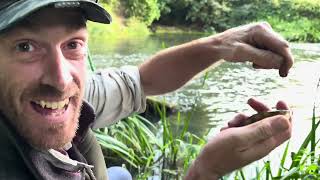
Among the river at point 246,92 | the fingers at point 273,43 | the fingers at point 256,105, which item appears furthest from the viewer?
the river at point 246,92

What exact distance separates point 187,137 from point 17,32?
6.39 feet

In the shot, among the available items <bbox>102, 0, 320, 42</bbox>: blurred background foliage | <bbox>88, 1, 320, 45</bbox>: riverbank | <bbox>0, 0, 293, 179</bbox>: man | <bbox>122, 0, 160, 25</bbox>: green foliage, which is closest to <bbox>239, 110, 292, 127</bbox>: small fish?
<bbox>0, 0, 293, 179</bbox>: man

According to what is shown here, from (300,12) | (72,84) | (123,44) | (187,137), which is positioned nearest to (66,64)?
(72,84)

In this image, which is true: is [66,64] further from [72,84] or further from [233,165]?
[233,165]

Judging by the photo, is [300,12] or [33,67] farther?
[300,12]

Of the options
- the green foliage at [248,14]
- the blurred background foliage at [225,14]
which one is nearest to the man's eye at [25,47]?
the blurred background foliage at [225,14]

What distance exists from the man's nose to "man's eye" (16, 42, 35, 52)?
0.03 m

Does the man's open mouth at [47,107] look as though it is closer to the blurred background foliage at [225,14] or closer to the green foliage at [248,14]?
the blurred background foliage at [225,14]

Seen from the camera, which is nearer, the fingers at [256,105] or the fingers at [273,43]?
the fingers at [256,105]

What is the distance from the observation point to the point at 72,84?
0.75 metres

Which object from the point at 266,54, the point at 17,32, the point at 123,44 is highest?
the point at 17,32

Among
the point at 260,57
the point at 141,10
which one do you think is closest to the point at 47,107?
the point at 260,57

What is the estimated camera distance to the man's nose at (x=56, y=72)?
2.35ft

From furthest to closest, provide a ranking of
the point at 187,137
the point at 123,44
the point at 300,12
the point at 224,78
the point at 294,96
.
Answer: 1. the point at 123,44
2. the point at 224,78
3. the point at 300,12
4. the point at 294,96
5. the point at 187,137
